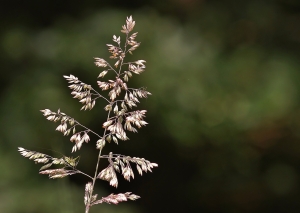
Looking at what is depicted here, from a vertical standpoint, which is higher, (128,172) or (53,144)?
(53,144)

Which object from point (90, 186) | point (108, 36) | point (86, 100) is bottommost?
point (90, 186)

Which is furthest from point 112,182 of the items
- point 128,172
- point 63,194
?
point 63,194

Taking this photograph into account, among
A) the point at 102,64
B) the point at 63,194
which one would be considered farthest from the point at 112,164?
→ the point at 63,194

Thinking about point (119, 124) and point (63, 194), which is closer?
point (119, 124)

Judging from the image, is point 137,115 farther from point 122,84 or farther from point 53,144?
point 53,144

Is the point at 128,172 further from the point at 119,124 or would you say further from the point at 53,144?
the point at 53,144

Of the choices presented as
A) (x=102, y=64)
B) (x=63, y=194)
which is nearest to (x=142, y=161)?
(x=102, y=64)

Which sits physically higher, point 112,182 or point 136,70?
point 136,70

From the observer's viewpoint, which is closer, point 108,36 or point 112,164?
point 112,164
